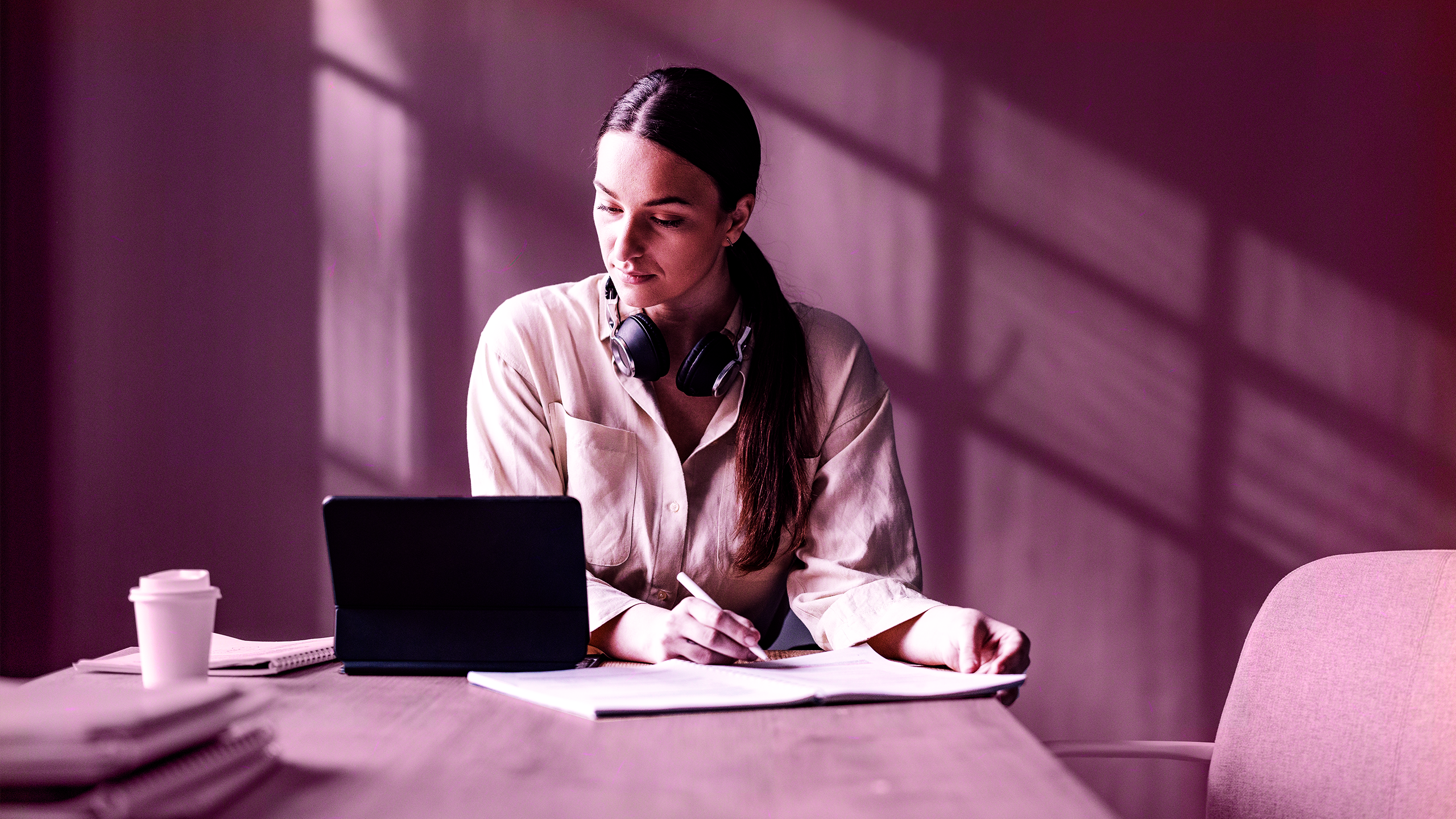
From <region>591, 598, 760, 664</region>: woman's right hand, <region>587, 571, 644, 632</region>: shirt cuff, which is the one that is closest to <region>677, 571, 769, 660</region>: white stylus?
<region>591, 598, 760, 664</region>: woman's right hand

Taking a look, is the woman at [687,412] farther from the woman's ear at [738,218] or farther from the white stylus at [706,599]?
the white stylus at [706,599]

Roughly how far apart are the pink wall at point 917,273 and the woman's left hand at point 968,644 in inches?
67.4

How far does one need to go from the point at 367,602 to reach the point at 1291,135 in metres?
2.73

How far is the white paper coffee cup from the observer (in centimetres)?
91

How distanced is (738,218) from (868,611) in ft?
2.07

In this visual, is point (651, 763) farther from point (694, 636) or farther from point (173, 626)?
point (173, 626)

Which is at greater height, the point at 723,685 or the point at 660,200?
the point at 660,200

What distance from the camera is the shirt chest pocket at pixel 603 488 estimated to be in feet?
4.74

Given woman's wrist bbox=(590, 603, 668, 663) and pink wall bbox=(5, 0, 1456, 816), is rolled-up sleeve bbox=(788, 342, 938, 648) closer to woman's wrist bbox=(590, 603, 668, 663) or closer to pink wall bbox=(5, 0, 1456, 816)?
woman's wrist bbox=(590, 603, 668, 663)

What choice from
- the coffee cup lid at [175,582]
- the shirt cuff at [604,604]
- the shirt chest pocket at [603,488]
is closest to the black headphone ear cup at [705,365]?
the shirt chest pocket at [603,488]

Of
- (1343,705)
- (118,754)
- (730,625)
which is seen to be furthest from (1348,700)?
(118,754)

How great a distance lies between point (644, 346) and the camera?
1429mm

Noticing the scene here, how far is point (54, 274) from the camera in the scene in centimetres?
278

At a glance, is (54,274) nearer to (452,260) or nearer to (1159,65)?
(452,260)
